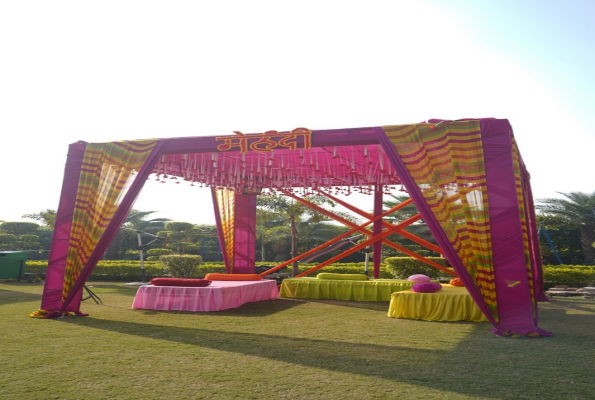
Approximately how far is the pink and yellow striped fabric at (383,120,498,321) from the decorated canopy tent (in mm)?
14

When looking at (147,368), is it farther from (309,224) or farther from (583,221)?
(309,224)

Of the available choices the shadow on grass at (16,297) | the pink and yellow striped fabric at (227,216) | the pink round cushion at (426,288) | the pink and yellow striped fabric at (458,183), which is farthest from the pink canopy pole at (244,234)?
the pink and yellow striped fabric at (458,183)

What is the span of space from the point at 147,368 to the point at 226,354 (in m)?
0.99

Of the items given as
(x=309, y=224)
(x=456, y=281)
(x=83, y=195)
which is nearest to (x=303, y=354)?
(x=83, y=195)

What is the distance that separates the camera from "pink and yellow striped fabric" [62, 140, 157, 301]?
8.79 m

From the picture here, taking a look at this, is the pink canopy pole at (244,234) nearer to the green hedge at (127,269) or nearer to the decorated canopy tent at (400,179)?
the decorated canopy tent at (400,179)

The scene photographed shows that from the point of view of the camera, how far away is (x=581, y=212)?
20141 mm

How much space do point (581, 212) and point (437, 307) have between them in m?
14.1

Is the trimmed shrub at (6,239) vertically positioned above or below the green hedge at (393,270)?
above

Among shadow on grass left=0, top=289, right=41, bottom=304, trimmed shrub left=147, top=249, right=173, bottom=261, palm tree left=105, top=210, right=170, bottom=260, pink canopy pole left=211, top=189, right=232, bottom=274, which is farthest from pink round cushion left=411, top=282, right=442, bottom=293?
palm tree left=105, top=210, right=170, bottom=260

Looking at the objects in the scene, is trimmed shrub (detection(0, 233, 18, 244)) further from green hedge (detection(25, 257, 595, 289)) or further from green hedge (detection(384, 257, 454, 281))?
green hedge (detection(384, 257, 454, 281))

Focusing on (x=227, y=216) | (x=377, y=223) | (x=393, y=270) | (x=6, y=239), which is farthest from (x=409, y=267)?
(x=6, y=239)

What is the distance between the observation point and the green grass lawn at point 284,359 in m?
4.14

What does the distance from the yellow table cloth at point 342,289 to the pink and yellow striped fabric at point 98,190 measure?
18.1ft
